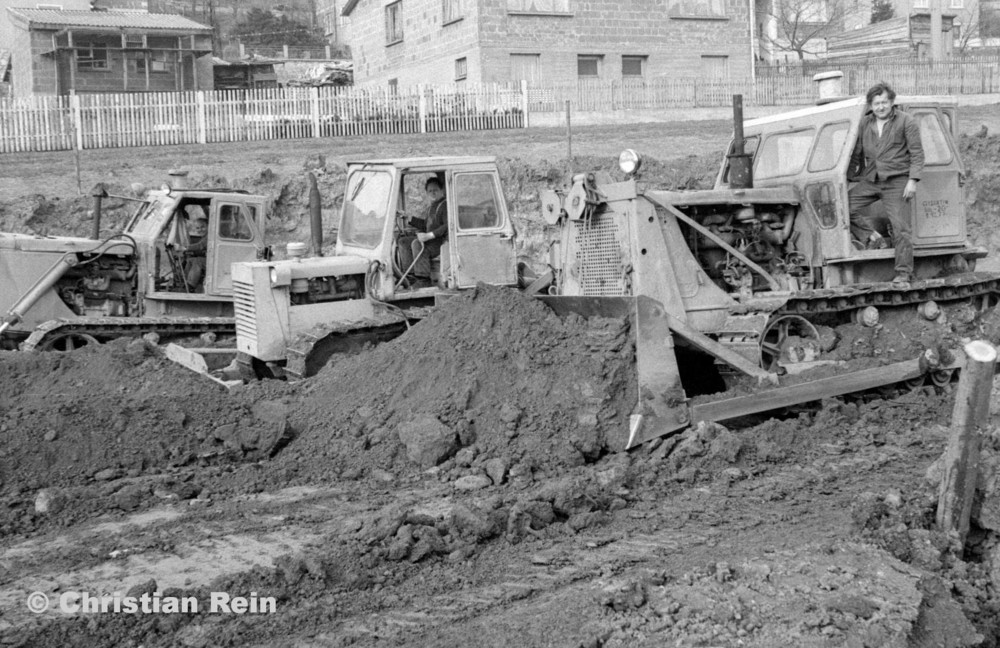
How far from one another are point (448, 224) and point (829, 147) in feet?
12.3

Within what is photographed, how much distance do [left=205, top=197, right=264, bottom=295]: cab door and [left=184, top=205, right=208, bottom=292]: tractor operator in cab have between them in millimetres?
143

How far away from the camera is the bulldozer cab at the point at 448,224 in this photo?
1109cm

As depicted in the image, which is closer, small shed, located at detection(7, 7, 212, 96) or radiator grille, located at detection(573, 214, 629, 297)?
radiator grille, located at detection(573, 214, 629, 297)

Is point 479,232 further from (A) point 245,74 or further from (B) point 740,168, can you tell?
(A) point 245,74

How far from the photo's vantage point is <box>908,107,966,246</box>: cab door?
10.1 m

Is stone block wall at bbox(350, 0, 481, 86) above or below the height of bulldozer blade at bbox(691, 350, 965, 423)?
above

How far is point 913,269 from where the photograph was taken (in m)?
10.1

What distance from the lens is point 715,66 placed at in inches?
1312

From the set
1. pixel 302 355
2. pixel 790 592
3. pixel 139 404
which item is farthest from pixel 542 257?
pixel 790 592

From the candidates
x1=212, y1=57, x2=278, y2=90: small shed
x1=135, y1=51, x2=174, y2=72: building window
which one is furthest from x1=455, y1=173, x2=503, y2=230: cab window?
x1=212, y1=57, x2=278, y2=90: small shed

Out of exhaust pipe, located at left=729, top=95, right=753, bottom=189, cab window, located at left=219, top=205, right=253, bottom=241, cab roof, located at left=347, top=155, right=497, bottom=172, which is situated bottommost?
cab window, located at left=219, top=205, right=253, bottom=241

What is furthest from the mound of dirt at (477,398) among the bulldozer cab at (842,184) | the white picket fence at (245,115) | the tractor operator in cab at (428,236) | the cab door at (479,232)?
the white picket fence at (245,115)

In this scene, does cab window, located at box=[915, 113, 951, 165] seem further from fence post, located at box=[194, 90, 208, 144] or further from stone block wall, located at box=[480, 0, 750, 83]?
stone block wall, located at box=[480, 0, 750, 83]

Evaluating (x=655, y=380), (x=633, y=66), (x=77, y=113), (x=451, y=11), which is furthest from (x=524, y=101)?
(x=655, y=380)
